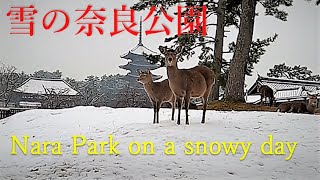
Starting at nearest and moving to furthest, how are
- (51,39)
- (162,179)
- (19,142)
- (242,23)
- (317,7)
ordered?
1. (162,179)
2. (19,142)
3. (51,39)
4. (317,7)
5. (242,23)

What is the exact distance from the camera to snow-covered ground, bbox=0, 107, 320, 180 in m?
2.12

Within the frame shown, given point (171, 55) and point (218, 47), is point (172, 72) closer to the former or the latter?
point (171, 55)

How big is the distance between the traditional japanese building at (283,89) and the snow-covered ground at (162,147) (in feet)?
5.11

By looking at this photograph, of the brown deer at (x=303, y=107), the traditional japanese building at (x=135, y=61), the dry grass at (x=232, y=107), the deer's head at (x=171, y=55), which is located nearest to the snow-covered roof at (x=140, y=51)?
the traditional japanese building at (x=135, y=61)

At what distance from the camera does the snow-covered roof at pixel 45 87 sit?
3.50m

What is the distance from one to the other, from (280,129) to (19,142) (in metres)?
1.90

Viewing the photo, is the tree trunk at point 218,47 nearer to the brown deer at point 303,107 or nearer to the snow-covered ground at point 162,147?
the brown deer at point 303,107

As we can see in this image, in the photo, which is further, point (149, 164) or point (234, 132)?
point (234, 132)

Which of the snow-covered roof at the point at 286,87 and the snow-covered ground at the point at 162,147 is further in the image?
the snow-covered roof at the point at 286,87

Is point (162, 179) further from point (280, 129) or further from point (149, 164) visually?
point (280, 129)

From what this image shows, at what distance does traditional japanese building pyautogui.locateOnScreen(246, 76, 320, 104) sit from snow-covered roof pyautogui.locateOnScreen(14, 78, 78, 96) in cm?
239

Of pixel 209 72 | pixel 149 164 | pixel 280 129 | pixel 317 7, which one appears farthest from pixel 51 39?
pixel 317 7

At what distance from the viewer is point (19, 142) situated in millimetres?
2586

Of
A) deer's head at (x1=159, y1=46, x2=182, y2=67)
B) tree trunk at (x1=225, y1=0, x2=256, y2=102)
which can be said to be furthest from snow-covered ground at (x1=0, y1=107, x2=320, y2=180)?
tree trunk at (x1=225, y1=0, x2=256, y2=102)
